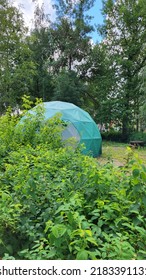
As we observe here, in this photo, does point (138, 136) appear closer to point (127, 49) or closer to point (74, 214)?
point (127, 49)

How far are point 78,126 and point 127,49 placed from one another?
1032cm

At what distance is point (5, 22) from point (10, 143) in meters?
13.5

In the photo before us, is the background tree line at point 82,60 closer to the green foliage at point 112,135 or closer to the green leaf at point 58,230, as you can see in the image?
the green foliage at point 112,135

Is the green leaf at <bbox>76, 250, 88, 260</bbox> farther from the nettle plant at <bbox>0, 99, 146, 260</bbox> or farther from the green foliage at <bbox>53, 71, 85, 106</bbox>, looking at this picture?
the green foliage at <bbox>53, 71, 85, 106</bbox>

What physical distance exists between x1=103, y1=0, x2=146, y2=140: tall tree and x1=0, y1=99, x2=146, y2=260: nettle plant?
1505 centimetres

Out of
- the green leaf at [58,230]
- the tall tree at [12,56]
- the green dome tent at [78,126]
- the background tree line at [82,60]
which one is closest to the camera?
the green leaf at [58,230]

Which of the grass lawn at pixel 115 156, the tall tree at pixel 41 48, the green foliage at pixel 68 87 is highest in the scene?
the tall tree at pixel 41 48

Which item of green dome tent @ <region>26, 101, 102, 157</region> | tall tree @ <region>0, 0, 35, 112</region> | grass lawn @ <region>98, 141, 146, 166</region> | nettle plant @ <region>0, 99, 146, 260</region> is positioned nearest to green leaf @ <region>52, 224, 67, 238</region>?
nettle plant @ <region>0, 99, 146, 260</region>

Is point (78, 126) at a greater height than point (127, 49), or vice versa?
point (127, 49)

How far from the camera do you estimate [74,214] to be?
1.60 m

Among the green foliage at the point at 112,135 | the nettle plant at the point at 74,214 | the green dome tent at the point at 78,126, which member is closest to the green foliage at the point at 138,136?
the green foliage at the point at 112,135

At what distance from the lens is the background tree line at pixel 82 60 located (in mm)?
15945

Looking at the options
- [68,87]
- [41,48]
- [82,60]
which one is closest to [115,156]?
[68,87]

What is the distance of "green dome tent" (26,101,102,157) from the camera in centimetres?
926
